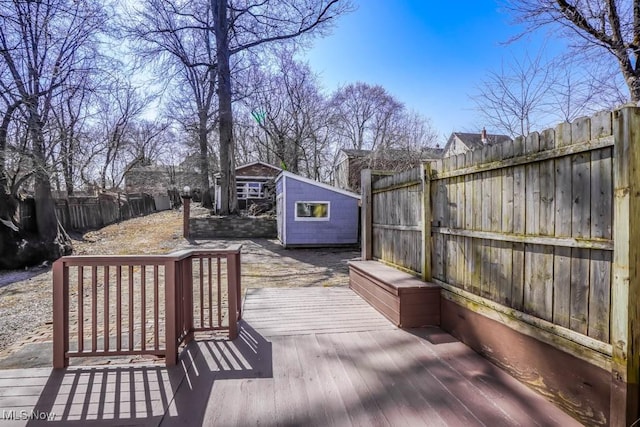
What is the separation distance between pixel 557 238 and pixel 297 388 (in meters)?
2.05

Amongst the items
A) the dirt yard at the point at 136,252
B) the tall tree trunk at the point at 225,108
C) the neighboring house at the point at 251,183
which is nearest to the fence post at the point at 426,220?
the dirt yard at the point at 136,252

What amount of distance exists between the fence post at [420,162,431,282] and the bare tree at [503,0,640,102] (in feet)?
19.6

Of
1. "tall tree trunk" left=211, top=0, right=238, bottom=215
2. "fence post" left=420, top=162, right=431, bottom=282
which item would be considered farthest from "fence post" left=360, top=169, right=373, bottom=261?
"tall tree trunk" left=211, top=0, right=238, bottom=215

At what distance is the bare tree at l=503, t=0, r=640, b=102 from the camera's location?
6.10 m

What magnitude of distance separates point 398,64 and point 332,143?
36.6ft

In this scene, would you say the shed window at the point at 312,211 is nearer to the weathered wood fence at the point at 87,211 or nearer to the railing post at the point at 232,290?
the weathered wood fence at the point at 87,211

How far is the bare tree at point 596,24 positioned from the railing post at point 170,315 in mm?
8603

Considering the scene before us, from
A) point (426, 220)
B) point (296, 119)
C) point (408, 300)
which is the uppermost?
point (296, 119)

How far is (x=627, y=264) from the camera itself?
1580 mm

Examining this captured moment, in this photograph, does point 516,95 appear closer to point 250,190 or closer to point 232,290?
point 232,290

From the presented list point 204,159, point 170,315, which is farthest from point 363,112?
point 170,315

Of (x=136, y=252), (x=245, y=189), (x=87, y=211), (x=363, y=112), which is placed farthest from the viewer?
(x=363, y=112)

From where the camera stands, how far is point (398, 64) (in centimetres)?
1247

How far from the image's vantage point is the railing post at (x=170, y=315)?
2.53 meters
